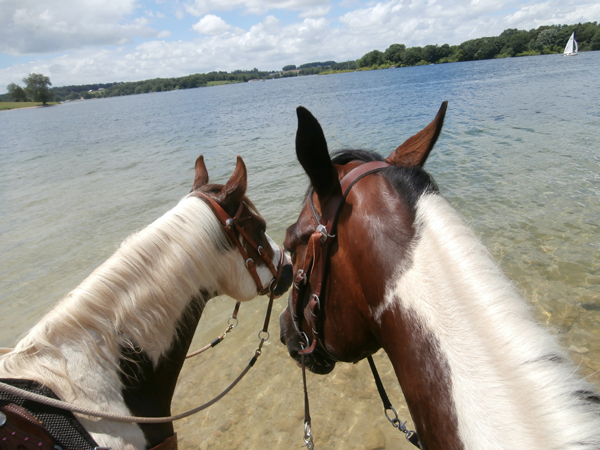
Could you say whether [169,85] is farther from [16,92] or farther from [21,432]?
[21,432]

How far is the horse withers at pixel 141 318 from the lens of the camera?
1697 mm

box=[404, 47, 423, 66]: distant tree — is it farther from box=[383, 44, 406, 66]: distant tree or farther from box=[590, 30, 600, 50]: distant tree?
box=[590, 30, 600, 50]: distant tree

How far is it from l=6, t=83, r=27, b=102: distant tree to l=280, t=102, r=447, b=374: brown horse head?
161m

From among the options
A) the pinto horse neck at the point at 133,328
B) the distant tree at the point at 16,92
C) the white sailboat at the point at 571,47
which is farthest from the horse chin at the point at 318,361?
the distant tree at the point at 16,92

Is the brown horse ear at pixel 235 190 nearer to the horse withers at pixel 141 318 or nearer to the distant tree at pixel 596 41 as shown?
the horse withers at pixel 141 318

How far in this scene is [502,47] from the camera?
93.9 metres

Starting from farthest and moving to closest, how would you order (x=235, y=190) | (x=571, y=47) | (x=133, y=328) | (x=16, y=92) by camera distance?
(x=16, y=92), (x=571, y=47), (x=235, y=190), (x=133, y=328)

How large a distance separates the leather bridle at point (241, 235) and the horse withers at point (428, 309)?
69 centimetres

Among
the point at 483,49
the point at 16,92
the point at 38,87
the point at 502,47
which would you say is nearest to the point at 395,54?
the point at 483,49

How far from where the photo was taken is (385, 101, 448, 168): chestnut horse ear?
1630 mm

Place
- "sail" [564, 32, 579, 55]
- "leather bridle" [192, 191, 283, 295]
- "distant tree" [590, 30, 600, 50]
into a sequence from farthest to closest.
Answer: "distant tree" [590, 30, 600, 50], "sail" [564, 32, 579, 55], "leather bridle" [192, 191, 283, 295]

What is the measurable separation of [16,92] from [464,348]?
16236cm

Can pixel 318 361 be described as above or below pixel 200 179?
below

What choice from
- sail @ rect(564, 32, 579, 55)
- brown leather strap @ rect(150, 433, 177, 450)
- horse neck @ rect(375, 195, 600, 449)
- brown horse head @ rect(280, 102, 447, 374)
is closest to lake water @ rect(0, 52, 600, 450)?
horse neck @ rect(375, 195, 600, 449)
